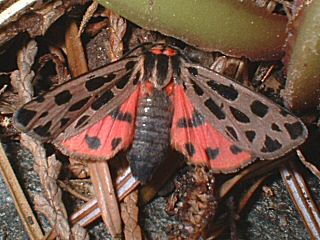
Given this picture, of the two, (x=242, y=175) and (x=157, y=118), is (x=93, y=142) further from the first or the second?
(x=242, y=175)

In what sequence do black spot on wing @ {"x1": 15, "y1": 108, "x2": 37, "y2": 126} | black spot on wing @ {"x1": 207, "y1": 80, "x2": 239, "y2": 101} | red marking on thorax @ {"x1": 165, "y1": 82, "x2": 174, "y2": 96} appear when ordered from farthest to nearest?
1. red marking on thorax @ {"x1": 165, "y1": 82, "x2": 174, "y2": 96}
2. black spot on wing @ {"x1": 207, "y1": 80, "x2": 239, "y2": 101}
3. black spot on wing @ {"x1": 15, "y1": 108, "x2": 37, "y2": 126}

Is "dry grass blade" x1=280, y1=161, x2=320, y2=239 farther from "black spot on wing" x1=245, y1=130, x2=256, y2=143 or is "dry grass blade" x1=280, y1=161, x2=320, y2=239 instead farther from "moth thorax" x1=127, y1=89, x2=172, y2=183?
"moth thorax" x1=127, y1=89, x2=172, y2=183

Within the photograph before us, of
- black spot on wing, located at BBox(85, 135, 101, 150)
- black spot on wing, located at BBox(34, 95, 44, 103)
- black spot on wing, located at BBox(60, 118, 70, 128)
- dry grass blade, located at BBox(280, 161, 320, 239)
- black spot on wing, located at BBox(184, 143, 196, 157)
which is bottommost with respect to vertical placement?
dry grass blade, located at BBox(280, 161, 320, 239)

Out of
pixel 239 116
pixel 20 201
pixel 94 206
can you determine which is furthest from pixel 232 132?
pixel 20 201

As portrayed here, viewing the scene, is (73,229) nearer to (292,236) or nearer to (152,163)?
(152,163)

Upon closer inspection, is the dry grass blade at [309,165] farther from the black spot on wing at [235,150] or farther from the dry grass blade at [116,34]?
the dry grass blade at [116,34]

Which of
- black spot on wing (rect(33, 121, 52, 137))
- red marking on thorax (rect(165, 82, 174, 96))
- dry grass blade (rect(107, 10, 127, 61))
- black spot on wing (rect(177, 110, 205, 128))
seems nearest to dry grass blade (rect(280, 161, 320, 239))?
black spot on wing (rect(177, 110, 205, 128))
